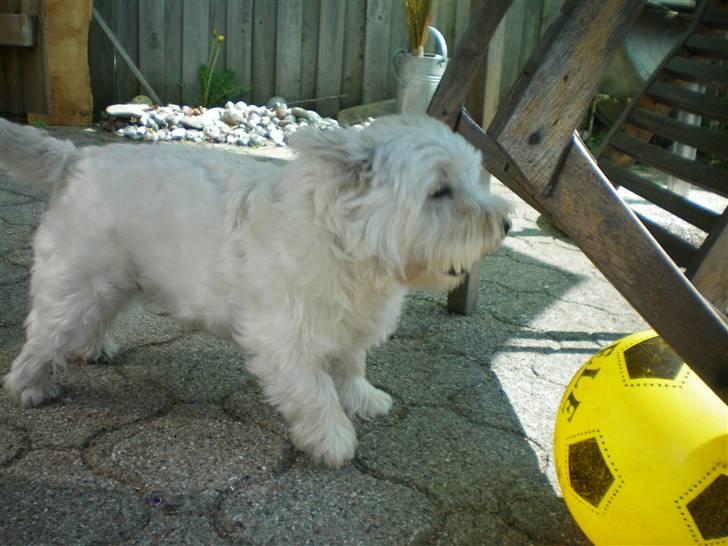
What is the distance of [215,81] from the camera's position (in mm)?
7555

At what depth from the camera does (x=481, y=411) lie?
2.53 metres

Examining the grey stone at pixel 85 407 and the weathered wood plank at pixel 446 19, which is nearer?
the grey stone at pixel 85 407

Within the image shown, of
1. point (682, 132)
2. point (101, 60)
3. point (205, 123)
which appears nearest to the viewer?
point (682, 132)

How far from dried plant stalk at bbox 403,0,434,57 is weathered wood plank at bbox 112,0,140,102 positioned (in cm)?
277

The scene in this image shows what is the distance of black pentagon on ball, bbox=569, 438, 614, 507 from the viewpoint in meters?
1.64

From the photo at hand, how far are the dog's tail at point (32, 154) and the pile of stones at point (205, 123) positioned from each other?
12.5 ft

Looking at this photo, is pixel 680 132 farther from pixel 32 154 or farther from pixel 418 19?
pixel 418 19

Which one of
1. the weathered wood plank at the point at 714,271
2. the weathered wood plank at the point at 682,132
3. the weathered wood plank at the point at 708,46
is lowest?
the weathered wood plank at the point at 714,271

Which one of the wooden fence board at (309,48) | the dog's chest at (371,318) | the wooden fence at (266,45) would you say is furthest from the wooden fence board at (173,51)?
the dog's chest at (371,318)

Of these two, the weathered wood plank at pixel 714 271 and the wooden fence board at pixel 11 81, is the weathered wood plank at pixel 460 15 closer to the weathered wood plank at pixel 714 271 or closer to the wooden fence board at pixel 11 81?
the wooden fence board at pixel 11 81

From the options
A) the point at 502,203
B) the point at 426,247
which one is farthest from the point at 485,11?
the point at 426,247

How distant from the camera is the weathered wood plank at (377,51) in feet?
25.8

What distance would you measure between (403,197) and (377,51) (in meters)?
6.41

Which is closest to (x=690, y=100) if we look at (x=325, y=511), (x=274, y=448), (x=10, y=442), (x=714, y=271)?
(x=714, y=271)
